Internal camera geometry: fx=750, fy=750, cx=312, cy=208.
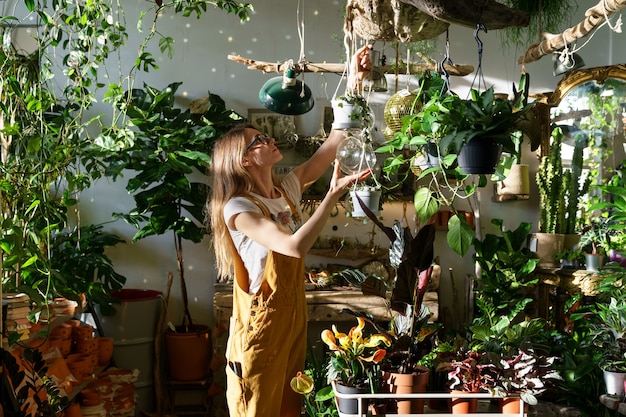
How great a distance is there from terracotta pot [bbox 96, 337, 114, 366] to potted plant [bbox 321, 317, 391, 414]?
245cm

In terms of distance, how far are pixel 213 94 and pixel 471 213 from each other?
6.92 feet

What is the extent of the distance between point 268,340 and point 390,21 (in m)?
1.25

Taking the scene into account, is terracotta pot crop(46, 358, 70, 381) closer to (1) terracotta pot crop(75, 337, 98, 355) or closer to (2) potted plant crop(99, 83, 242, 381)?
(1) terracotta pot crop(75, 337, 98, 355)

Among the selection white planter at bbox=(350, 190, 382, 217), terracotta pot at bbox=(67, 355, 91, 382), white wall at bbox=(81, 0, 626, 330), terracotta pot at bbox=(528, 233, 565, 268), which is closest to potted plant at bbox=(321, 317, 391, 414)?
white planter at bbox=(350, 190, 382, 217)

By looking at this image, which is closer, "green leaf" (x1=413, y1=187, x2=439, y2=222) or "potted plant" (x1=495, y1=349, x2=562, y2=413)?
"potted plant" (x1=495, y1=349, x2=562, y2=413)

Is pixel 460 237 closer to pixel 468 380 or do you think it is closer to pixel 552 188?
pixel 468 380

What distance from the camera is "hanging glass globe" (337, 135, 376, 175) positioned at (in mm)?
2633

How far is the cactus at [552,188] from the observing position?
5.20 metres

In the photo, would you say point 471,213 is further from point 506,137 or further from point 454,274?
point 506,137

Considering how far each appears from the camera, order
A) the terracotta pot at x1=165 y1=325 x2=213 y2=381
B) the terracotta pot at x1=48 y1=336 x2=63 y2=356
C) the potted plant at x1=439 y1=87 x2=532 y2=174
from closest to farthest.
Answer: the potted plant at x1=439 y1=87 x2=532 y2=174
the terracotta pot at x1=48 y1=336 x2=63 y2=356
the terracotta pot at x1=165 y1=325 x2=213 y2=381

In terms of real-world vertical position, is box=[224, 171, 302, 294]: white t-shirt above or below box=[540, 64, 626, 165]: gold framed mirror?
below

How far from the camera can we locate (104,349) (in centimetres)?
465

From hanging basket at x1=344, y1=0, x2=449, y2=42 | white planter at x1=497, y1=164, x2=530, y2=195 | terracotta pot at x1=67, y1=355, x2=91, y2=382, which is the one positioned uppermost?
hanging basket at x1=344, y1=0, x2=449, y2=42

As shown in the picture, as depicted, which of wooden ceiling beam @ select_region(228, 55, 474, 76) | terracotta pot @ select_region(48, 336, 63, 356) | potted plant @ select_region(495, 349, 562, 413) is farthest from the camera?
wooden ceiling beam @ select_region(228, 55, 474, 76)
